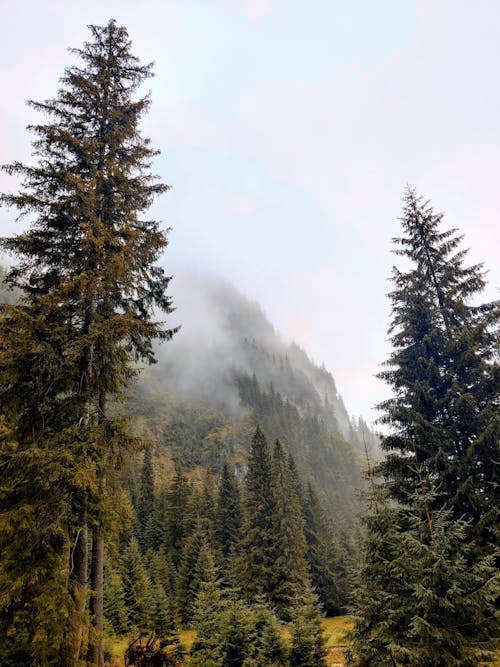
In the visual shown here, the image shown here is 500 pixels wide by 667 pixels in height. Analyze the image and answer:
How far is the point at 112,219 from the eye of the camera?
40.6 feet

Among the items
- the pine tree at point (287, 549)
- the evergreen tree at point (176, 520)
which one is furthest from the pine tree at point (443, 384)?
the evergreen tree at point (176, 520)

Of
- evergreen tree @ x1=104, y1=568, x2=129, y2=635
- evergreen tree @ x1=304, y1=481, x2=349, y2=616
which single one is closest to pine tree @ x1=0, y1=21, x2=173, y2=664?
evergreen tree @ x1=104, y1=568, x2=129, y2=635

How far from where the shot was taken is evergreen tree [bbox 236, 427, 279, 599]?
34188 mm

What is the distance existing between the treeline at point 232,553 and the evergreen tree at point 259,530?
0.28ft

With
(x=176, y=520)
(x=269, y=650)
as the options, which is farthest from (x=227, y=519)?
(x=269, y=650)

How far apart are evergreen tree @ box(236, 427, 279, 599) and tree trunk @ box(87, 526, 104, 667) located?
88.3 feet

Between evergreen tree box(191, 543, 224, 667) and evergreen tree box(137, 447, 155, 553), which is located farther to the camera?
evergreen tree box(137, 447, 155, 553)

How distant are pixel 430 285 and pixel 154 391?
187780mm

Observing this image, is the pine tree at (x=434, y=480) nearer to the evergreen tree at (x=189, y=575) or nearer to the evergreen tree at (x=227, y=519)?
the evergreen tree at (x=189, y=575)

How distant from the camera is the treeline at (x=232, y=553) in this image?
29.5m

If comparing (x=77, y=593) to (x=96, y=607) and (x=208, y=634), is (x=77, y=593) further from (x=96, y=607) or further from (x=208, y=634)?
(x=208, y=634)

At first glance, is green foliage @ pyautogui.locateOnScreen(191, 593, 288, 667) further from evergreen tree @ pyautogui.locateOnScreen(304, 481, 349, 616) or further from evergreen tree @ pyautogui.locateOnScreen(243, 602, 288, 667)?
evergreen tree @ pyautogui.locateOnScreen(304, 481, 349, 616)

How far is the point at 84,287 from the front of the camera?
406 inches

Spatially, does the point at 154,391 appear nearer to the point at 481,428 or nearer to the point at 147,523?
the point at 147,523
